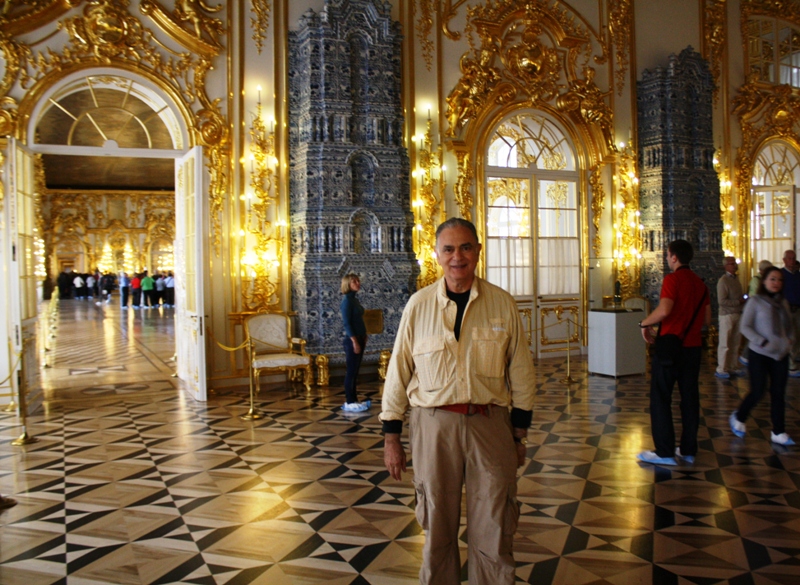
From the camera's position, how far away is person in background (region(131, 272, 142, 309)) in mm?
24953

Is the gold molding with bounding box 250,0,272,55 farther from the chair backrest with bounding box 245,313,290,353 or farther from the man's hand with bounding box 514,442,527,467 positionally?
the man's hand with bounding box 514,442,527,467

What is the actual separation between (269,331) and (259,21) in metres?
4.00

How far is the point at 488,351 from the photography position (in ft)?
8.74

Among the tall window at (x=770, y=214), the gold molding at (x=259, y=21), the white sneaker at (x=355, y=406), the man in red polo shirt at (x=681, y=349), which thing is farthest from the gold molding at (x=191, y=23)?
the tall window at (x=770, y=214)

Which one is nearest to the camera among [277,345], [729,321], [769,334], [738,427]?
[769,334]

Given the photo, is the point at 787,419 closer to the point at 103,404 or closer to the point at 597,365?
the point at 597,365

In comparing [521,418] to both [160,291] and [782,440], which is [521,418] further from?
[160,291]

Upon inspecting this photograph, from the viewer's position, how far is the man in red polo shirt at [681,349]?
4992 millimetres

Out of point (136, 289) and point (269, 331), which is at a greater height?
point (136, 289)

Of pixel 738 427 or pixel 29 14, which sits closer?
pixel 738 427

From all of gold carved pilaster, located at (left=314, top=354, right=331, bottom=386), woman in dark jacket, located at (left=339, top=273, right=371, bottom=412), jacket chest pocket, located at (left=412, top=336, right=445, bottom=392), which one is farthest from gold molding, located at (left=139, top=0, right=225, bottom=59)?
jacket chest pocket, located at (left=412, top=336, right=445, bottom=392)

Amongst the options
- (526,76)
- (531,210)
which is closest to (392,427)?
(531,210)

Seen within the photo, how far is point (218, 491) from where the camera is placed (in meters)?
4.71


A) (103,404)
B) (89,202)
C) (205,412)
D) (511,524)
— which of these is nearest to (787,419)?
(511,524)
